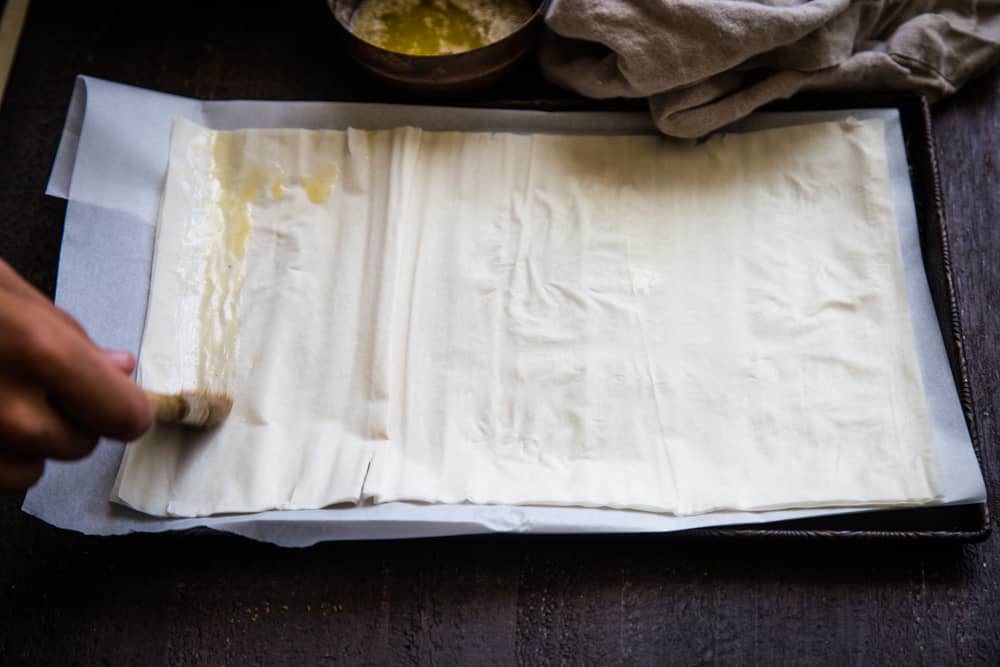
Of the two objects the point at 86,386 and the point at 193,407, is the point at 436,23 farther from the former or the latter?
the point at 86,386

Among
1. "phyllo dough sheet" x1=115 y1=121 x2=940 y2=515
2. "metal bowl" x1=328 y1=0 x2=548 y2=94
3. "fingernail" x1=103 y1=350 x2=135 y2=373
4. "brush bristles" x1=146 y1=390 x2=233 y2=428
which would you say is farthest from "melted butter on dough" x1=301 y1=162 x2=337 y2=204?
"fingernail" x1=103 y1=350 x2=135 y2=373

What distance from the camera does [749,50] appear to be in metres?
0.85

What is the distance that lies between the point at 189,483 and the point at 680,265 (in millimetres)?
522

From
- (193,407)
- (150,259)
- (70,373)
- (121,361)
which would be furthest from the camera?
(150,259)

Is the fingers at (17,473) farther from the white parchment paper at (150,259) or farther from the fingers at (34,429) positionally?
the white parchment paper at (150,259)

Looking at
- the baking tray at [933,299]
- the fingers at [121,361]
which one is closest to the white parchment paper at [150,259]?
the baking tray at [933,299]

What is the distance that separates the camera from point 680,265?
88 centimetres

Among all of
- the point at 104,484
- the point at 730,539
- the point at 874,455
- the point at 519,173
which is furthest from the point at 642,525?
the point at 104,484

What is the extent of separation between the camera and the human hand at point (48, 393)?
19.3 inches

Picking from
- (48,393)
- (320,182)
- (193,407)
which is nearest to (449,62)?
(320,182)

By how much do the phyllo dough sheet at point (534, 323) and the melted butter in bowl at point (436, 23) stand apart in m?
0.11

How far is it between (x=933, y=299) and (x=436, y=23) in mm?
604

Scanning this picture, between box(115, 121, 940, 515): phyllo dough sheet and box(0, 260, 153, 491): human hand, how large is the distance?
25cm

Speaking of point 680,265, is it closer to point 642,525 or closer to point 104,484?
point 642,525
